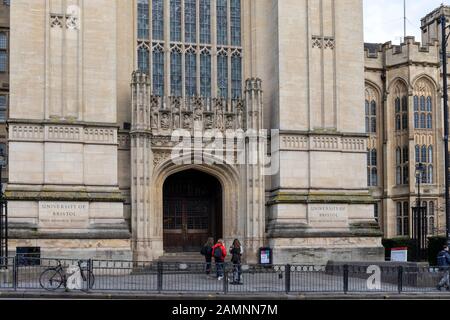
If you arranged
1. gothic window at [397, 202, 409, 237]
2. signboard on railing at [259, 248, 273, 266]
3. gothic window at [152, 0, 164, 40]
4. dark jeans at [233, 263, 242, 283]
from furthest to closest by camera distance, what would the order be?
gothic window at [397, 202, 409, 237] < gothic window at [152, 0, 164, 40] < signboard on railing at [259, 248, 273, 266] < dark jeans at [233, 263, 242, 283]

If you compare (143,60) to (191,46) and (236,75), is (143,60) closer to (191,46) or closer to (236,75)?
(191,46)

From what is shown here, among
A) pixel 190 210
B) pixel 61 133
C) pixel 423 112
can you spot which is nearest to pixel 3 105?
pixel 61 133

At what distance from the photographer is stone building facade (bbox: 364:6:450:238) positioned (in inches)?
1927

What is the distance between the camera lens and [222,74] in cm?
3666

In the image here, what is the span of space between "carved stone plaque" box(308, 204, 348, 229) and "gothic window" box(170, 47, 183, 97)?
842cm

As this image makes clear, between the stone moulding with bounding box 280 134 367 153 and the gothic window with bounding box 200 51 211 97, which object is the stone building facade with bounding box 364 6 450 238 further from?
the gothic window with bounding box 200 51 211 97

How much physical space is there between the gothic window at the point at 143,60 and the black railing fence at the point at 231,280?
11.9 m

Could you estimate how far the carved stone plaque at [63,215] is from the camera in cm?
3117

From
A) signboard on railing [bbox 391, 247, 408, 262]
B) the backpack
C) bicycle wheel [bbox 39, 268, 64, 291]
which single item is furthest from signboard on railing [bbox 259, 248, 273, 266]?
bicycle wheel [bbox 39, 268, 64, 291]

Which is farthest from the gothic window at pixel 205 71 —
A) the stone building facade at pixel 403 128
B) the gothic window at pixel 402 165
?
the gothic window at pixel 402 165

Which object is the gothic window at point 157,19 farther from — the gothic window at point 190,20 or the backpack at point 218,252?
the backpack at point 218,252

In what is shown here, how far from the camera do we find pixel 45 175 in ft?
103
